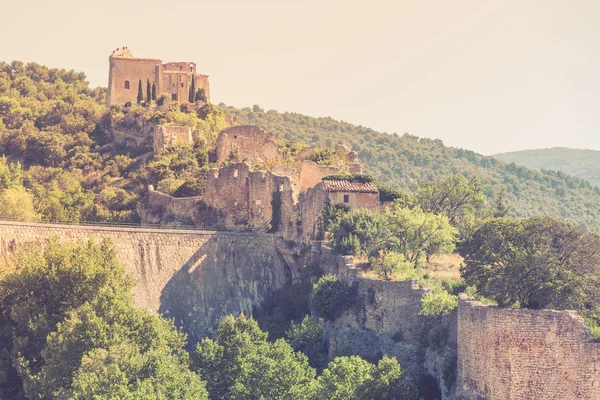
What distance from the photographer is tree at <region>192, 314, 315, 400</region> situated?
50219 millimetres

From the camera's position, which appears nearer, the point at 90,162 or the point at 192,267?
the point at 192,267

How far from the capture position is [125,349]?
5225 cm

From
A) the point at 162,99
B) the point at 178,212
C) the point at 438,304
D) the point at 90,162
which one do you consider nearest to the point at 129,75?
the point at 162,99

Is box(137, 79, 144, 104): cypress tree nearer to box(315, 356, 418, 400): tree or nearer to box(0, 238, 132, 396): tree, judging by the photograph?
box(0, 238, 132, 396): tree

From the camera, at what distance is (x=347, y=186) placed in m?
64.6

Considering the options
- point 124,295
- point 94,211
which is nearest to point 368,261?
point 124,295

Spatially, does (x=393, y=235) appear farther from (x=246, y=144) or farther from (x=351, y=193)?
(x=246, y=144)

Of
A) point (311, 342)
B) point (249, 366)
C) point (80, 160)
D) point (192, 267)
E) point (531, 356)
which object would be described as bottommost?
point (249, 366)

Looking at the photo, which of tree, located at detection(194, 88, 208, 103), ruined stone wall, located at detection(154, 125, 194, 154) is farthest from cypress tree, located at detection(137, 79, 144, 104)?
ruined stone wall, located at detection(154, 125, 194, 154)

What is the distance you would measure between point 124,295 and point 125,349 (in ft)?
15.7

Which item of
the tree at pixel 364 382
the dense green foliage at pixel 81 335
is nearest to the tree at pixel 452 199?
the dense green foliage at pixel 81 335

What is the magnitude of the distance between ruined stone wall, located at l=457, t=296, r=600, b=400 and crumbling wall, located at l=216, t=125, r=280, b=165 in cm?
3642

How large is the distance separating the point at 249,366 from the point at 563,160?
135878 millimetres

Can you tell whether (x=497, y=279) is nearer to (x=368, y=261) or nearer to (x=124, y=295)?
(x=368, y=261)
